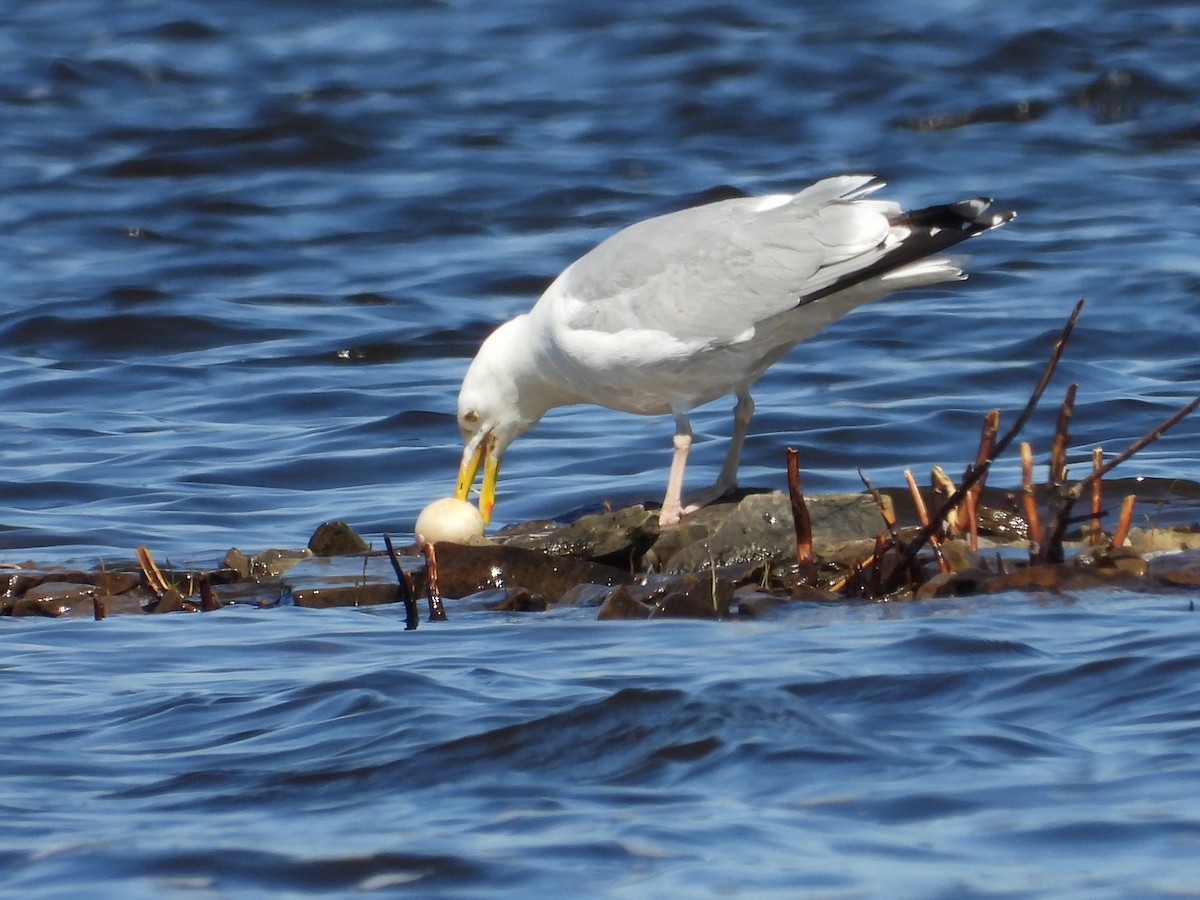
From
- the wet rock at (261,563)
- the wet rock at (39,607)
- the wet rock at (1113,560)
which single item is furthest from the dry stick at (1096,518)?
the wet rock at (39,607)

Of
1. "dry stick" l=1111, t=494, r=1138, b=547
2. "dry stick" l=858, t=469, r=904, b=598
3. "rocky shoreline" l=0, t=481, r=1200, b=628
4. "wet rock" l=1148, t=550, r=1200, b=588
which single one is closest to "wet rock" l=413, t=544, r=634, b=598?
"rocky shoreline" l=0, t=481, r=1200, b=628

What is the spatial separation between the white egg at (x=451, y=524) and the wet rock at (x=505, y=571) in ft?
1.37

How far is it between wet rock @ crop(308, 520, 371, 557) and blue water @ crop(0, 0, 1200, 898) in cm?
67

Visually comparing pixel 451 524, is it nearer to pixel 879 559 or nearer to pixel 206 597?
pixel 206 597

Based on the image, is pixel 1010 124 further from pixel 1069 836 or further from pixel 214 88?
pixel 1069 836

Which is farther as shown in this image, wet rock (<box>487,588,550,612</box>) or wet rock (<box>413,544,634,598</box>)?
wet rock (<box>413,544,634,598</box>)

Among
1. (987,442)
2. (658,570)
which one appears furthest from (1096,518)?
(658,570)

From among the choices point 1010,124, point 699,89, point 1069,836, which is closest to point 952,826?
point 1069,836

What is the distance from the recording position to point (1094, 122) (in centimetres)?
1802

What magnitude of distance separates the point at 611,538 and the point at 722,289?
1.08m

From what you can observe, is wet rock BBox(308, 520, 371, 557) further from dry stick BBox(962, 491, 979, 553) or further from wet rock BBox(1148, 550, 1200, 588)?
wet rock BBox(1148, 550, 1200, 588)

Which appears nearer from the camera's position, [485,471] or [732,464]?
[732,464]

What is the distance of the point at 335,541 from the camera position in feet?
22.5

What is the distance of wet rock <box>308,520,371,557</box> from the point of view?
6840mm
